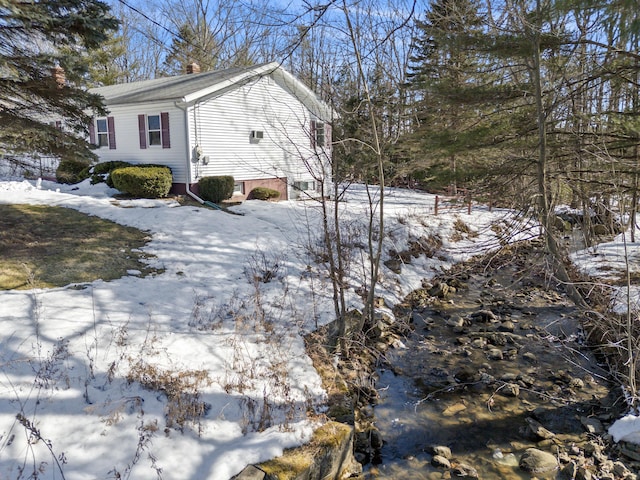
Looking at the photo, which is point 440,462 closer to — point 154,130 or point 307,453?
point 307,453

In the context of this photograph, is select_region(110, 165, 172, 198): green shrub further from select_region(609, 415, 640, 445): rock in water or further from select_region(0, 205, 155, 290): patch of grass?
select_region(609, 415, 640, 445): rock in water

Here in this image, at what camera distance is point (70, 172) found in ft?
59.3

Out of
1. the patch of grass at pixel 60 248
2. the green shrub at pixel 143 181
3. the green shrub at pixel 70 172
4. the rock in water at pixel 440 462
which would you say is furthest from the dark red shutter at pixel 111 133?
the rock in water at pixel 440 462

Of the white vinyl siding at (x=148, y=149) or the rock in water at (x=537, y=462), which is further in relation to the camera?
Result: the white vinyl siding at (x=148, y=149)

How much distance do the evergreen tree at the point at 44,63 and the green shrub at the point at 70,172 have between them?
Result: 9.79 metres

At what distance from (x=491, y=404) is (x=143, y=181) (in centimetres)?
1243

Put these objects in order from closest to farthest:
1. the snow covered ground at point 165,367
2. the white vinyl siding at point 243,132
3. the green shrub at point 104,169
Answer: the snow covered ground at point 165,367 → the white vinyl siding at point 243,132 → the green shrub at point 104,169

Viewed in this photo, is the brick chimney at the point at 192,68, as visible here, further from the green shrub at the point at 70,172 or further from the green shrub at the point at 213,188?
the green shrub at the point at 213,188

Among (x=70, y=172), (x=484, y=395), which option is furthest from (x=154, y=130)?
(x=484, y=395)

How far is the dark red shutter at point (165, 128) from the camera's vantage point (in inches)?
607

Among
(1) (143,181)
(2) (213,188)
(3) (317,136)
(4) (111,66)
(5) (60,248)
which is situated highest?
(4) (111,66)

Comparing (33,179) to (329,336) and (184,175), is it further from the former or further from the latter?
(329,336)

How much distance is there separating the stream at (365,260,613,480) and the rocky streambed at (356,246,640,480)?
0.6 inches

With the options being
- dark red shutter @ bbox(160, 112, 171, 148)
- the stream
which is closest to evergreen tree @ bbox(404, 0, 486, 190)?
the stream
